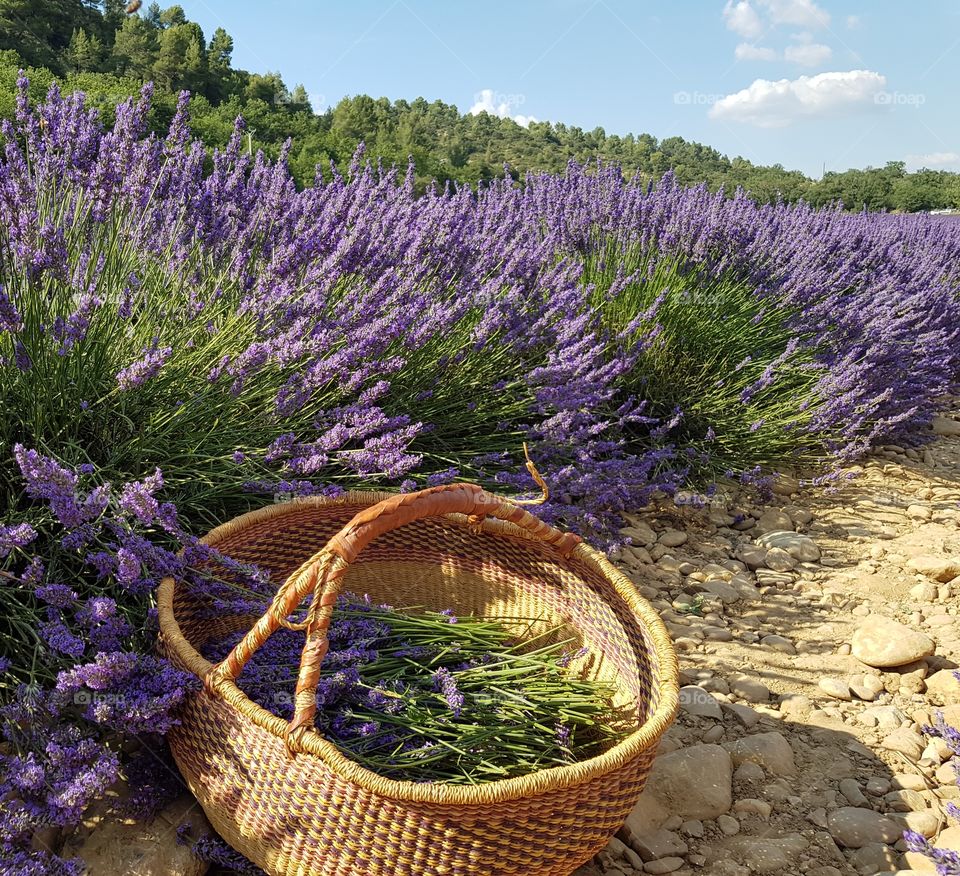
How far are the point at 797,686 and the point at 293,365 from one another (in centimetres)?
174

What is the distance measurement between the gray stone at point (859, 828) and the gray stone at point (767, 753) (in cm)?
16

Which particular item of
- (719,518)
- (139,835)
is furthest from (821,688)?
(139,835)

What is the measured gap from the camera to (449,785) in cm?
126

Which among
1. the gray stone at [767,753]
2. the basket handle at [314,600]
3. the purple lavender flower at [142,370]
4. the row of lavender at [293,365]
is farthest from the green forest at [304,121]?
the gray stone at [767,753]

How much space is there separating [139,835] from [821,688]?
1.84 metres

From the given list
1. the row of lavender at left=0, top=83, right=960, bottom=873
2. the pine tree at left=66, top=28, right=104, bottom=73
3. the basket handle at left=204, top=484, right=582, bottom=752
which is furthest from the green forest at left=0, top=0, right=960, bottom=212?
the basket handle at left=204, top=484, right=582, bottom=752

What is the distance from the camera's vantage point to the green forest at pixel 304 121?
268 inches

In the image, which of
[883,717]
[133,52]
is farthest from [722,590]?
[133,52]

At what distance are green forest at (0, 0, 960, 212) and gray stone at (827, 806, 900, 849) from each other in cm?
292

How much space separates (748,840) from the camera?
68.6 inches

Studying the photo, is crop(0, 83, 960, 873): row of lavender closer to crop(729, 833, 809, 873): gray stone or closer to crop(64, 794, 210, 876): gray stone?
crop(64, 794, 210, 876): gray stone

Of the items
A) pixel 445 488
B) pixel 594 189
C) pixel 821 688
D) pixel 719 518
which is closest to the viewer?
pixel 445 488

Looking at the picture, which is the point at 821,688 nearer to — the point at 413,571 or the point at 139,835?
the point at 413,571

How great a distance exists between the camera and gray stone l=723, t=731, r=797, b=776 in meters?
1.97
